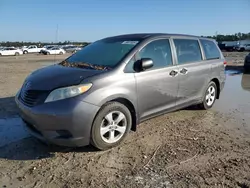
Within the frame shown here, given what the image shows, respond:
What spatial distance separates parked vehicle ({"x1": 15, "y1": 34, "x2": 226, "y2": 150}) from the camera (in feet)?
11.7

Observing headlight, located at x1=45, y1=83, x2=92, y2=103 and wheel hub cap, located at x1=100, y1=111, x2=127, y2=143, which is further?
wheel hub cap, located at x1=100, y1=111, x2=127, y2=143

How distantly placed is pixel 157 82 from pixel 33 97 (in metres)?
2.03

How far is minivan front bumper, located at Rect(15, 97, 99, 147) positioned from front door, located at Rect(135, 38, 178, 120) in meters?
0.99

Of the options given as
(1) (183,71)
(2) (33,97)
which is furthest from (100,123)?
(1) (183,71)

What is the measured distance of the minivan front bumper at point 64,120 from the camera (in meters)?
3.48

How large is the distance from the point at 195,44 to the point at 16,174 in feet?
14.3

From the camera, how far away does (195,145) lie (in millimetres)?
4156

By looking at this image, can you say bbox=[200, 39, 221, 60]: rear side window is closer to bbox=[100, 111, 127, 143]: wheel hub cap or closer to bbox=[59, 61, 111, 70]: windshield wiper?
bbox=[59, 61, 111, 70]: windshield wiper

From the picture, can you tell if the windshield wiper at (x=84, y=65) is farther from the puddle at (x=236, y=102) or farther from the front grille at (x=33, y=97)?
the puddle at (x=236, y=102)

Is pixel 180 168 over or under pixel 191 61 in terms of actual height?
under

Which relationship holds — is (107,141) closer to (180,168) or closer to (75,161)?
(75,161)

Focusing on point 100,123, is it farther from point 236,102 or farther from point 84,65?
point 236,102

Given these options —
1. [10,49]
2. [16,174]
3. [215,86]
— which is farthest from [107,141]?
[10,49]

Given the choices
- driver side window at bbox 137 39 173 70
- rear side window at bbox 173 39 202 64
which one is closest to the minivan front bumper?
driver side window at bbox 137 39 173 70
